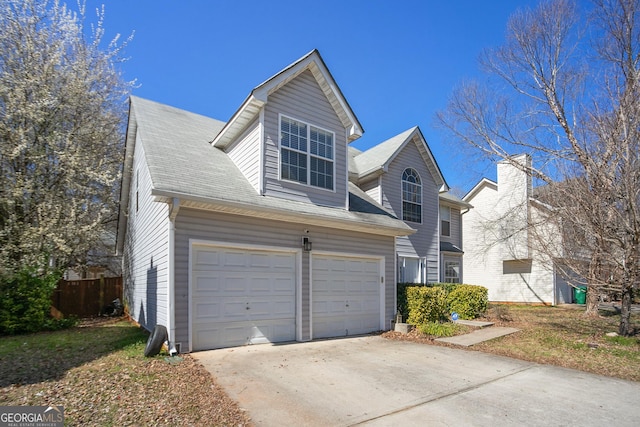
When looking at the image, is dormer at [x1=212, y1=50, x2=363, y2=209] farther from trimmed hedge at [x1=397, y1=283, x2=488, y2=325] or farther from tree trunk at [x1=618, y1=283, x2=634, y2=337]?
tree trunk at [x1=618, y1=283, x2=634, y2=337]

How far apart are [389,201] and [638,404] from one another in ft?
35.6

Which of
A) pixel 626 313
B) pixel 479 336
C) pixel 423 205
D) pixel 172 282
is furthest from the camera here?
pixel 423 205

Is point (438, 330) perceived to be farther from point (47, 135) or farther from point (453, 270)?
point (47, 135)

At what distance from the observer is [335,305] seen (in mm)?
10633

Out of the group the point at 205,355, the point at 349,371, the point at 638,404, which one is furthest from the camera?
the point at 205,355

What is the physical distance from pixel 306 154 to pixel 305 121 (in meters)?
0.97

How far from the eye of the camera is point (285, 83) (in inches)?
410

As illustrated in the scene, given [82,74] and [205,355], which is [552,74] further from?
[82,74]

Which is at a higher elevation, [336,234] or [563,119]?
[563,119]

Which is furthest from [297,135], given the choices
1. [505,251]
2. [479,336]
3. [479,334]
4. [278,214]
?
[505,251]

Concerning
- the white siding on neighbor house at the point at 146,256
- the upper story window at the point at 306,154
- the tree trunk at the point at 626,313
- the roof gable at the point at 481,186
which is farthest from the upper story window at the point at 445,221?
the white siding on neighbor house at the point at 146,256

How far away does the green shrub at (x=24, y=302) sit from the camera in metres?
10.3

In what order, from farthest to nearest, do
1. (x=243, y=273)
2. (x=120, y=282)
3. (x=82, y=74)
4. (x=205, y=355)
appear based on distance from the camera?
(x=120, y=282) < (x=82, y=74) < (x=243, y=273) < (x=205, y=355)

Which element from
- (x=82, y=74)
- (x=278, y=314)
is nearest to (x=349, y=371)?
(x=278, y=314)
